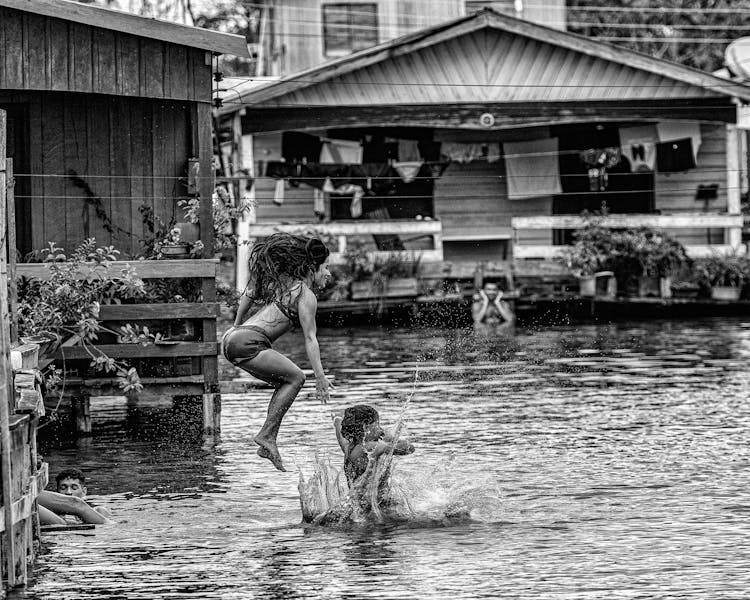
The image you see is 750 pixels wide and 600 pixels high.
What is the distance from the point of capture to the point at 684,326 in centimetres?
2497

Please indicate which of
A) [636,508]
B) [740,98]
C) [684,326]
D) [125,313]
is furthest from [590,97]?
[636,508]

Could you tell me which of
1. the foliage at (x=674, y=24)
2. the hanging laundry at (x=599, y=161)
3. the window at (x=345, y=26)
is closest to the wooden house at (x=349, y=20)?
the window at (x=345, y=26)

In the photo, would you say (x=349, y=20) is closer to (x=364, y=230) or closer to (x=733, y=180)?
(x=364, y=230)

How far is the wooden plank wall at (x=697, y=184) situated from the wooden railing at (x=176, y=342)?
58.7ft

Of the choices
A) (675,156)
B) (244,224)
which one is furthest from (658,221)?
(244,224)

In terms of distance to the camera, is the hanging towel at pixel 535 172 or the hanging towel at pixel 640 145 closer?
the hanging towel at pixel 640 145

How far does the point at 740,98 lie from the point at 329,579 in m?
21.1

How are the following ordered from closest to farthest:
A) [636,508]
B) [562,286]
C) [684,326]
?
[636,508] < [684,326] < [562,286]

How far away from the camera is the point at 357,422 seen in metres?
9.91

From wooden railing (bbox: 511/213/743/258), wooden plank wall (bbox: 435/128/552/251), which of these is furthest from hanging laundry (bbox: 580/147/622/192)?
wooden railing (bbox: 511/213/743/258)

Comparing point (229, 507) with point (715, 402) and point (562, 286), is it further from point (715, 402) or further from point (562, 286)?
point (562, 286)

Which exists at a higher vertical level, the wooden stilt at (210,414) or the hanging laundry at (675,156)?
the hanging laundry at (675,156)

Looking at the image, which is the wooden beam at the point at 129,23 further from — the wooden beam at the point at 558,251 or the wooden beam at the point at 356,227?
the wooden beam at the point at 558,251

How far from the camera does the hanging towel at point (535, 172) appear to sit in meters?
29.8
